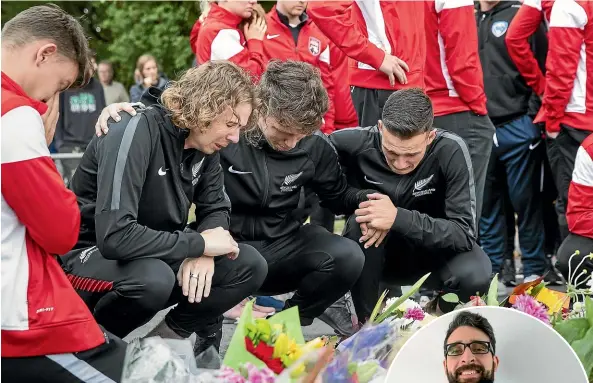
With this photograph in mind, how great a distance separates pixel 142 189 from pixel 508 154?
4007 mm

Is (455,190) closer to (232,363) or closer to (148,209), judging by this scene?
(148,209)

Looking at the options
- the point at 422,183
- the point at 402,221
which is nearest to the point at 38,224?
the point at 402,221

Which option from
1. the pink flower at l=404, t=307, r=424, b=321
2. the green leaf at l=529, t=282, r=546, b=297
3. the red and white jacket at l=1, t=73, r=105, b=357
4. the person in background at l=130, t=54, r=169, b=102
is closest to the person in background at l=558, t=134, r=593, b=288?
the green leaf at l=529, t=282, r=546, b=297

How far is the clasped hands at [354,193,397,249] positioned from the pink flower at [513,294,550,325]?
135 cm

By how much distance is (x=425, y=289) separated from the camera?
5254 mm

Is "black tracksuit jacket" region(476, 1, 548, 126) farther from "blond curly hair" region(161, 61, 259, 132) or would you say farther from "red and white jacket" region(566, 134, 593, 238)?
"blond curly hair" region(161, 61, 259, 132)

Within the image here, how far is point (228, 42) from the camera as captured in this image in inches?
228

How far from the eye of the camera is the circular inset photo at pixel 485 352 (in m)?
2.34

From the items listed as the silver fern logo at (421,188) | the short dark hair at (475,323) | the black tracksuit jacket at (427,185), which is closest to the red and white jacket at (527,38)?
the black tracksuit jacket at (427,185)

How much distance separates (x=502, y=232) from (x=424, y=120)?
2957mm

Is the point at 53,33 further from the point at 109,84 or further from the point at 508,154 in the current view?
the point at 109,84

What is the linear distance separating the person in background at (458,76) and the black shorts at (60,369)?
3298 millimetres

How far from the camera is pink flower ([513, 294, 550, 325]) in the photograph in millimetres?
3092

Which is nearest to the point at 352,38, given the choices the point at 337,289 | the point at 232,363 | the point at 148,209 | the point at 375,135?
the point at 375,135
